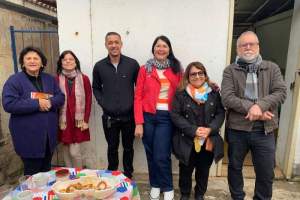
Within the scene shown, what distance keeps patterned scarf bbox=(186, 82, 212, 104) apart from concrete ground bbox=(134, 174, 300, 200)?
117 centimetres

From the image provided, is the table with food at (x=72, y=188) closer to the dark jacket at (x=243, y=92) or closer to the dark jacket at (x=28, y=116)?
the dark jacket at (x=28, y=116)

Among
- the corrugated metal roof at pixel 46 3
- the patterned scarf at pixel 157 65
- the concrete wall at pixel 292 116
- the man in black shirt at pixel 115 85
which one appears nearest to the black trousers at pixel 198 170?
the man in black shirt at pixel 115 85

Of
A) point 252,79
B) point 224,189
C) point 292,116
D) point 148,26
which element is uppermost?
point 148,26

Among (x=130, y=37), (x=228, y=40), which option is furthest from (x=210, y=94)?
(x=130, y=37)

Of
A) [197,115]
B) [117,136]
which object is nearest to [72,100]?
[117,136]

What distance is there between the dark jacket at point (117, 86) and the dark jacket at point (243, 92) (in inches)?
37.0

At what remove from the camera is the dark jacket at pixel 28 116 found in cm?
228

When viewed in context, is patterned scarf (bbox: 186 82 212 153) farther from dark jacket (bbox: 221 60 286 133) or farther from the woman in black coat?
dark jacket (bbox: 221 60 286 133)

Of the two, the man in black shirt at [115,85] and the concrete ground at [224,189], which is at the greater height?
the man in black shirt at [115,85]

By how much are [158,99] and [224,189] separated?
1.38 m

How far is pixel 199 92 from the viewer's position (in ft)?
7.88

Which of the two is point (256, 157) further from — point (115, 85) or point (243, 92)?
point (115, 85)

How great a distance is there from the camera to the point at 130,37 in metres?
3.01

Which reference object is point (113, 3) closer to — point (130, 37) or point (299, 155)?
point (130, 37)
